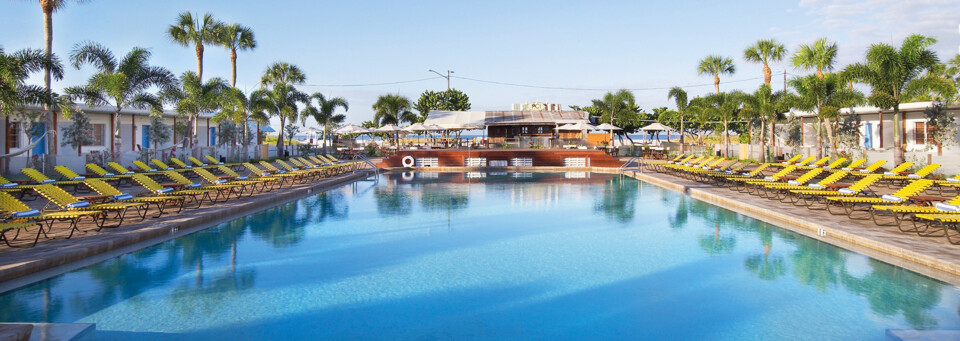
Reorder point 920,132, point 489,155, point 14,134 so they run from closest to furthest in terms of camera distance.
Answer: point 14,134 → point 920,132 → point 489,155

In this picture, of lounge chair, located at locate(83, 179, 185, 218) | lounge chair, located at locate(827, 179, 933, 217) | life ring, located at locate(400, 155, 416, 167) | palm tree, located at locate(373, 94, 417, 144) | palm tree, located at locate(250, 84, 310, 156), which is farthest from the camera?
palm tree, located at locate(373, 94, 417, 144)

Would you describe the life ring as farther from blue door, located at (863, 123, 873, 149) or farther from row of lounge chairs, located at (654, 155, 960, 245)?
blue door, located at (863, 123, 873, 149)

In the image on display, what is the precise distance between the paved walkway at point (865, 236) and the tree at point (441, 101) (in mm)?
45830

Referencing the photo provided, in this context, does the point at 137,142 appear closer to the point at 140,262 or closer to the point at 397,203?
the point at 397,203

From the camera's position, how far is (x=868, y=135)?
2870 centimetres

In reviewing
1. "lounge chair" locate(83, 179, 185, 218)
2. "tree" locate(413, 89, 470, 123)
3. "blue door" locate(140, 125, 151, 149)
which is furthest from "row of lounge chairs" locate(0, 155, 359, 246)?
"tree" locate(413, 89, 470, 123)

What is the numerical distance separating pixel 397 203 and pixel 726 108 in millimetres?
22276

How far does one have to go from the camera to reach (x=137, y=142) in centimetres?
3103

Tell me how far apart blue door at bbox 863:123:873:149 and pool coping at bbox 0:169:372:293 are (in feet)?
93.3

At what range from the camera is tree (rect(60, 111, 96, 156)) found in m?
26.1

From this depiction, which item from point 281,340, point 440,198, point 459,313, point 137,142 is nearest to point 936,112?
point 440,198

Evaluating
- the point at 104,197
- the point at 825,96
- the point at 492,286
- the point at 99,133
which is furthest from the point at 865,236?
the point at 99,133

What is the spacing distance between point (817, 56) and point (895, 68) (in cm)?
817

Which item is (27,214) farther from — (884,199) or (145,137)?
(145,137)
